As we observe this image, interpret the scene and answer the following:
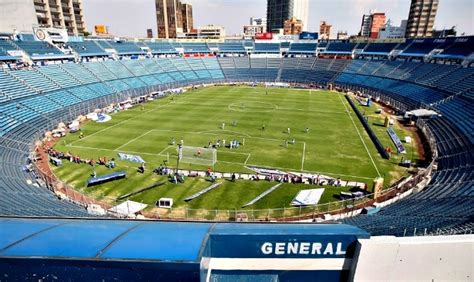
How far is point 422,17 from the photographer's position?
16338 centimetres

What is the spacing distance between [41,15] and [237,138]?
84527mm

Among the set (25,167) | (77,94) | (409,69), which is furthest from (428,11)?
(25,167)

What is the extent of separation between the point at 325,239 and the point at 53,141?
43.0 meters

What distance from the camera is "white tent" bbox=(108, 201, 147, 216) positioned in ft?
79.3

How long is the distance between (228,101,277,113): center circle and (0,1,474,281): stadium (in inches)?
32.4

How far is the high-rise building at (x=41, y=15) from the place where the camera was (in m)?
76.7

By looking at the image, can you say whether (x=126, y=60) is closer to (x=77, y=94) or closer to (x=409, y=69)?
(x=77, y=94)

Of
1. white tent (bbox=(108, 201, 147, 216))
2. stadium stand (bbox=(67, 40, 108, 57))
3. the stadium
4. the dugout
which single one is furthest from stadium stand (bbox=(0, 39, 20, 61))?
the dugout

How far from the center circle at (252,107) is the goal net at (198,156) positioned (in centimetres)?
2310

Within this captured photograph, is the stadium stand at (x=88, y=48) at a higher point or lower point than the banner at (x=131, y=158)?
higher

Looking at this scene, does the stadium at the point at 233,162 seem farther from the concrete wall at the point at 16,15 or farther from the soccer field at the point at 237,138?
the concrete wall at the point at 16,15

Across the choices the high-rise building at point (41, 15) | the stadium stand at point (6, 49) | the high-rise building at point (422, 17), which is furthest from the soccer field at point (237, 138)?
the high-rise building at point (422, 17)

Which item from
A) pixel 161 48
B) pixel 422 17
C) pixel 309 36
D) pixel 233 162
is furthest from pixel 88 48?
pixel 422 17

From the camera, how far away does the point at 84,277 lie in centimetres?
671
